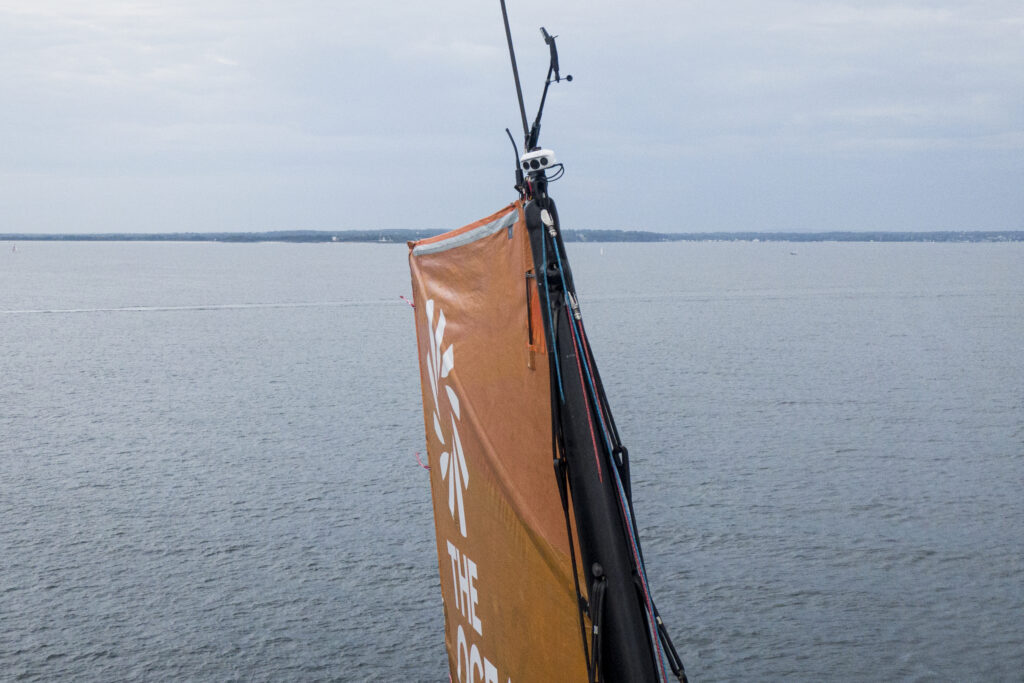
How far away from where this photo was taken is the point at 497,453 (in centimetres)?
366

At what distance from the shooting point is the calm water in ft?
42.4

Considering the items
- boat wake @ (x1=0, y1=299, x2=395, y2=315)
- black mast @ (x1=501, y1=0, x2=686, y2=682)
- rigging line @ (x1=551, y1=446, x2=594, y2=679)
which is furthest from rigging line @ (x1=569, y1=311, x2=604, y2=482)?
boat wake @ (x1=0, y1=299, x2=395, y2=315)

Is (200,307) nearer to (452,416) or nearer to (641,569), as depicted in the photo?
(452,416)

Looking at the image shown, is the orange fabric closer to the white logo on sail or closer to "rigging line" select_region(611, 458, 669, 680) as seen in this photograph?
the white logo on sail

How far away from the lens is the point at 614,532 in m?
2.82

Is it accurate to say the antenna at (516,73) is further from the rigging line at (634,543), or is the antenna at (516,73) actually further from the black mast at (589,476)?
the rigging line at (634,543)

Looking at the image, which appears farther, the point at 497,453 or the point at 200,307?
the point at 200,307

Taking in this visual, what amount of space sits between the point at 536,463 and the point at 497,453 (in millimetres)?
480

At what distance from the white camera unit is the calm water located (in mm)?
1503

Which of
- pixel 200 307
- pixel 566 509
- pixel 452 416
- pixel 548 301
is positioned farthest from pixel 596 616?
pixel 200 307

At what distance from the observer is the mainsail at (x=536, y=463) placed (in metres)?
2.85

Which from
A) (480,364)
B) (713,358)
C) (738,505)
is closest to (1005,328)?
(713,358)

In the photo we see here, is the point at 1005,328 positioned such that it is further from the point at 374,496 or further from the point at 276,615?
the point at 276,615

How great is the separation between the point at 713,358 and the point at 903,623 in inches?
1032
